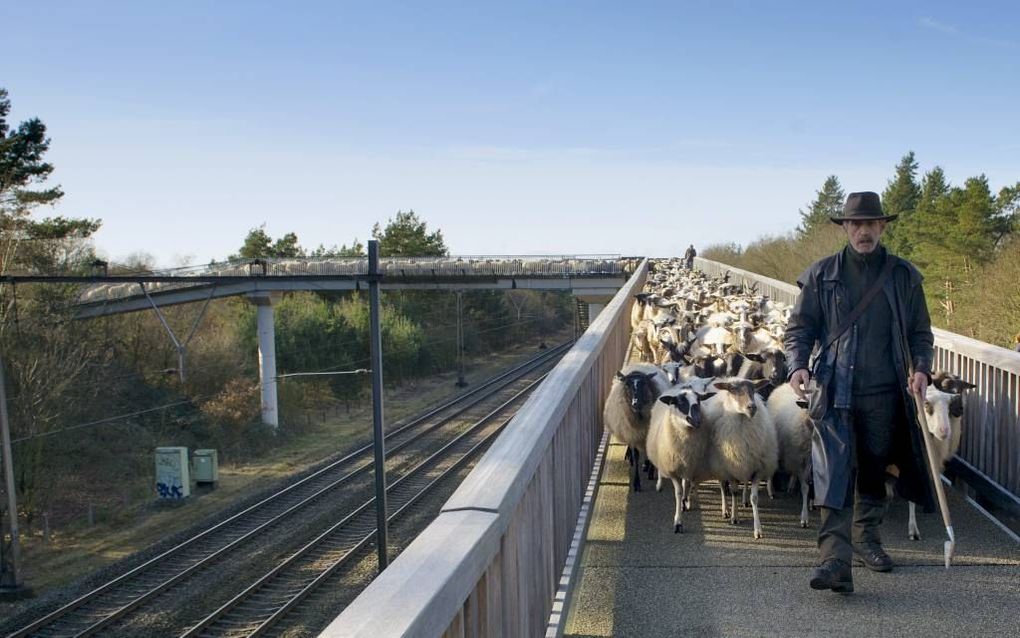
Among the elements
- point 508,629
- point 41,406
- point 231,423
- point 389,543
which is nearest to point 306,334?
point 231,423

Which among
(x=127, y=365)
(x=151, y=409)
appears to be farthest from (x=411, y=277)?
(x=151, y=409)

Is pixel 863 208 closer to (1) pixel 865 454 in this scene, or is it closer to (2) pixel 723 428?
(1) pixel 865 454

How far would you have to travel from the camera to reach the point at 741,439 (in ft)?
22.8

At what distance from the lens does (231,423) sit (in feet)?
130

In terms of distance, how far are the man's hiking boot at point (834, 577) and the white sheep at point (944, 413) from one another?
155 centimetres

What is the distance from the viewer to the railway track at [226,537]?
17470 mm

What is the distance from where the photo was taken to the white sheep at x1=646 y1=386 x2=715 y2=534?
22.7 ft

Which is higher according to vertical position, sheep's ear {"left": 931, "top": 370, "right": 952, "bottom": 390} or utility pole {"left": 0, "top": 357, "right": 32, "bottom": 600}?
sheep's ear {"left": 931, "top": 370, "right": 952, "bottom": 390}

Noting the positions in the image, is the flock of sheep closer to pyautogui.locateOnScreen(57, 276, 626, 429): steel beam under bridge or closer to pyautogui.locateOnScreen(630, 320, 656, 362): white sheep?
pyautogui.locateOnScreen(630, 320, 656, 362): white sheep

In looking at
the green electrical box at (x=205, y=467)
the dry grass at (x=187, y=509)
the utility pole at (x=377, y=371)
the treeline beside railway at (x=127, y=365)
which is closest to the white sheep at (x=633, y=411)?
the utility pole at (x=377, y=371)

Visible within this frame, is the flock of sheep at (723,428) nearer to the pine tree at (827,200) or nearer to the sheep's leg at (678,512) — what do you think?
the sheep's leg at (678,512)

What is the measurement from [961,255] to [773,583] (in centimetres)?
4356

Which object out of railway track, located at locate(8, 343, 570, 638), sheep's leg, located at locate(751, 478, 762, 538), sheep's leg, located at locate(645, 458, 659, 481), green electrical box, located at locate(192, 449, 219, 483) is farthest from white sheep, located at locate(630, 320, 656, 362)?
green electrical box, located at locate(192, 449, 219, 483)

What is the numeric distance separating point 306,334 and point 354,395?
6460 millimetres
